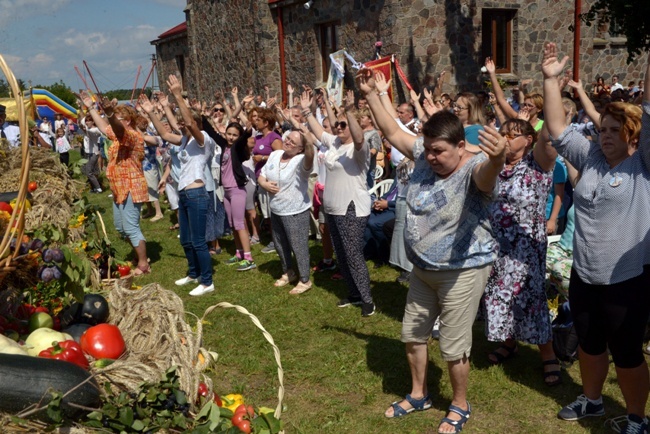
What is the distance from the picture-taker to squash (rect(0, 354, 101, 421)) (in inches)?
80.6

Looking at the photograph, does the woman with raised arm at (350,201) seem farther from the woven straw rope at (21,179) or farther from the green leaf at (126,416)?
the green leaf at (126,416)

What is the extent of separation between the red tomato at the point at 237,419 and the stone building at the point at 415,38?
37.8ft

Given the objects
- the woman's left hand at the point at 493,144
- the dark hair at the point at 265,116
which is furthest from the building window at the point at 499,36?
the woman's left hand at the point at 493,144

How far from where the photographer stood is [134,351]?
8.70 feet

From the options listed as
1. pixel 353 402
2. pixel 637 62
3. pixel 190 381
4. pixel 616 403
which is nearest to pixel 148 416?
pixel 190 381

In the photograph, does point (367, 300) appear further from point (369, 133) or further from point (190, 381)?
point (190, 381)

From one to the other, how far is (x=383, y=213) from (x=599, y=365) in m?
4.37

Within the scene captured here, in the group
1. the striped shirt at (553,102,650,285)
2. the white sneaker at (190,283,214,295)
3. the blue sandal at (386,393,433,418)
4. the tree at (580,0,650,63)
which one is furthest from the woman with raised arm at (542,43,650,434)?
the tree at (580,0,650,63)

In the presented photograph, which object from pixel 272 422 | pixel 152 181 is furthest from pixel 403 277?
pixel 152 181

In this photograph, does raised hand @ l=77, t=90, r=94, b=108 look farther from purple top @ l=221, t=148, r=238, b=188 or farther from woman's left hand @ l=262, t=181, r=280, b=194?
woman's left hand @ l=262, t=181, r=280, b=194

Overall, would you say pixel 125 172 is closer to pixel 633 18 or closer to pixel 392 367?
pixel 392 367

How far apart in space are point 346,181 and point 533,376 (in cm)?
244

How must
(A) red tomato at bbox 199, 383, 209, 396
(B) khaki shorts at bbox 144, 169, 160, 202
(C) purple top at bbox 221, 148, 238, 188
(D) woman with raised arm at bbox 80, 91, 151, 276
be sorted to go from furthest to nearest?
(B) khaki shorts at bbox 144, 169, 160, 202, (C) purple top at bbox 221, 148, 238, 188, (D) woman with raised arm at bbox 80, 91, 151, 276, (A) red tomato at bbox 199, 383, 209, 396

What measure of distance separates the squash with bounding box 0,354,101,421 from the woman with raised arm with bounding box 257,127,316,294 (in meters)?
4.57
